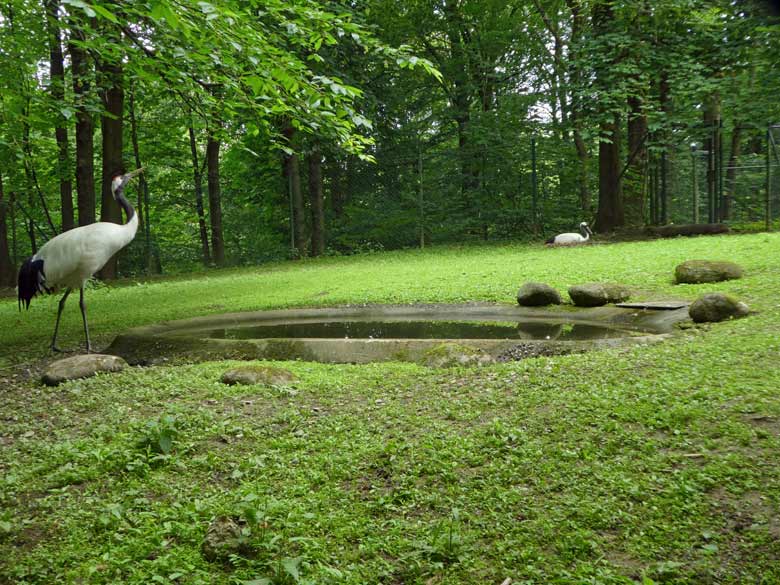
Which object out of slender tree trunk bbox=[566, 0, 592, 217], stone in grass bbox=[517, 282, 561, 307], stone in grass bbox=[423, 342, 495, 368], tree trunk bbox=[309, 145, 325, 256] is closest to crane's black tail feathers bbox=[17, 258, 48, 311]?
stone in grass bbox=[423, 342, 495, 368]

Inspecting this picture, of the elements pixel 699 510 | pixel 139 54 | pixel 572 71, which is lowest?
pixel 699 510

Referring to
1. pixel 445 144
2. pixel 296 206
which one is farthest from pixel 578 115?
pixel 445 144

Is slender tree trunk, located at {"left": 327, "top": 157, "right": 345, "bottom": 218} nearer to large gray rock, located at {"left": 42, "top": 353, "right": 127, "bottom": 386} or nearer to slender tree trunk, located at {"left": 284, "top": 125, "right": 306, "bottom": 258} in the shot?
slender tree trunk, located at {"left": 284, "top": 125, "right": 306, "bottom": 258}

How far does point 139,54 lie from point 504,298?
15.6 ft

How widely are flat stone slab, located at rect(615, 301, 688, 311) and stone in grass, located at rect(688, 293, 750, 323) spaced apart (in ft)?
2.01

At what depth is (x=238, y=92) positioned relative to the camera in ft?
17.4

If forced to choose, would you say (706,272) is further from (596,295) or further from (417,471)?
(417,471)

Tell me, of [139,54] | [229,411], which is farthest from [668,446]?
[139,54]

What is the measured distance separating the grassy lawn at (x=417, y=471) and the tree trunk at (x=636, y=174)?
1079 centimetres

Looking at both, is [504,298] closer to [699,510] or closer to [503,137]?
[699,510]

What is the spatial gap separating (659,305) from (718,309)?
0.90m

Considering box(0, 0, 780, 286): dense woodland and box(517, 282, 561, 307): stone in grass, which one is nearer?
box(517, 282, 561, 307): stone in grass

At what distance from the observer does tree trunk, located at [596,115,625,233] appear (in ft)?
47.4

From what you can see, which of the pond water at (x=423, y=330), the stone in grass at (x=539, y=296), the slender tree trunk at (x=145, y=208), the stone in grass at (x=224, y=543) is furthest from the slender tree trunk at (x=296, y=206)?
the stone in grass at (x=224, y=543)
